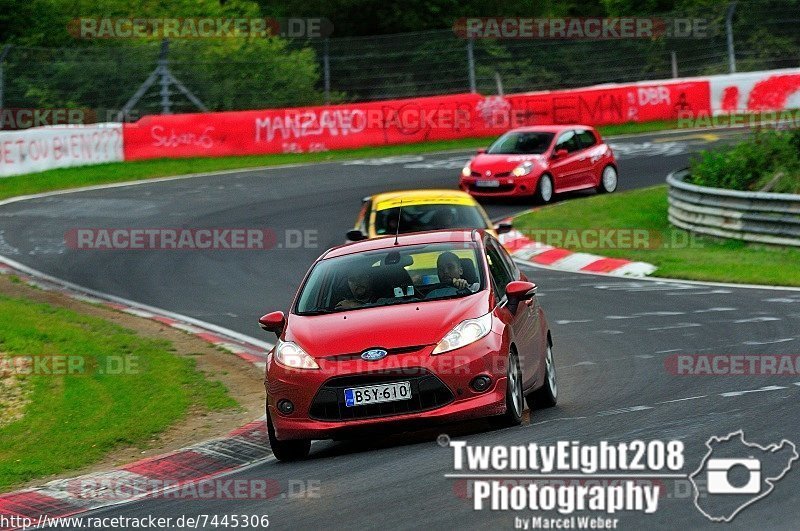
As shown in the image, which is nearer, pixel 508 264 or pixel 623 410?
pixel 623 410

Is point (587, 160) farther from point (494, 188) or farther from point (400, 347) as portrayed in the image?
point (400, 347)

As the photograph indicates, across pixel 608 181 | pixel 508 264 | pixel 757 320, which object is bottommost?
pixel 608 181

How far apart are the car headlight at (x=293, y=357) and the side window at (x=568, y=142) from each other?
18634 millimetres

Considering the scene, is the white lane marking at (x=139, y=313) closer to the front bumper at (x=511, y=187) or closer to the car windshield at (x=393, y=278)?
the car windshield at (x=393, y=278)

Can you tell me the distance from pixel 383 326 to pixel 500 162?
58.6ft

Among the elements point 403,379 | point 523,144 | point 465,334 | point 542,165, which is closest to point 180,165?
point 523,144

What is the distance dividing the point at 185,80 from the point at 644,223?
15.6 meters

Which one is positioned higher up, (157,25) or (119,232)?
(157,25)

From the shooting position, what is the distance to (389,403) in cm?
959

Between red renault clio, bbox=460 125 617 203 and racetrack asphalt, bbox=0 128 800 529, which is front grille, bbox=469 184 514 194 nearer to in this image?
red renault clio, bbox=460 125 617 203

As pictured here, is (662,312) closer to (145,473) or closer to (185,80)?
(145,473)

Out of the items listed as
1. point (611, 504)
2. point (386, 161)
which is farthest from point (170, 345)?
point (386, 161)

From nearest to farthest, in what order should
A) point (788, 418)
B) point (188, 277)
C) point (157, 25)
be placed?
point (788, 418) → point (188, 277) → point (157, 25)

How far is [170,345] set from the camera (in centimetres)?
1577
